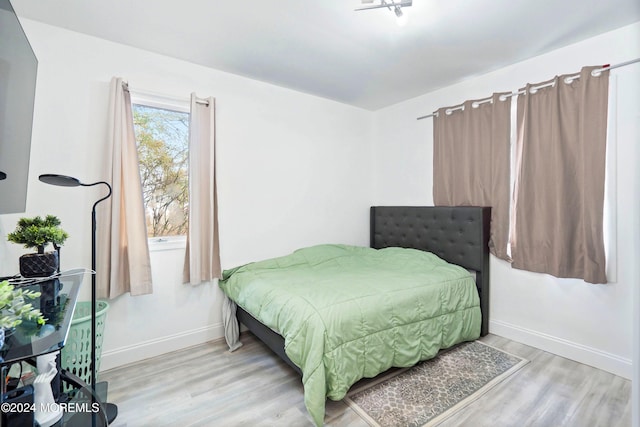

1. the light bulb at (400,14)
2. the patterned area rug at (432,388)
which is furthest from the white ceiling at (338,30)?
the patterned area rug at (432,388)

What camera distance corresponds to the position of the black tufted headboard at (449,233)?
2.74m

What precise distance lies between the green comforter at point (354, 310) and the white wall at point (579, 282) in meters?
0.43

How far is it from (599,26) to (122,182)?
3.75 meters

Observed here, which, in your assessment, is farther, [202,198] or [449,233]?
[449,233]

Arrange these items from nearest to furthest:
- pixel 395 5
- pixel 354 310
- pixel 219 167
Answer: pixel 395 5
pixel 354 310
pixel 219 167

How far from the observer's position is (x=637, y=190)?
2.95 ft

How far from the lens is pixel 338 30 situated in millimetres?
2143

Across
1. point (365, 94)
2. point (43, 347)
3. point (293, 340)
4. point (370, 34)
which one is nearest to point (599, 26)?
point (370, 34)

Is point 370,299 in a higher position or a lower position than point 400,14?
lower

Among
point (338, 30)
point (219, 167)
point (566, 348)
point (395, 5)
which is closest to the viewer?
point (395, 5)

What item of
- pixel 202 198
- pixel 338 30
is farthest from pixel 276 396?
pixel 338 30

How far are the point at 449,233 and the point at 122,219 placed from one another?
2977mm

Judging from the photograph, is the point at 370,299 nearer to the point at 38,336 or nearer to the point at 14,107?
the point at 38,336

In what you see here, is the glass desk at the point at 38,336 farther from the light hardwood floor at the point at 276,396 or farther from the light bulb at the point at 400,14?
the light bulb at the point at 400,14
